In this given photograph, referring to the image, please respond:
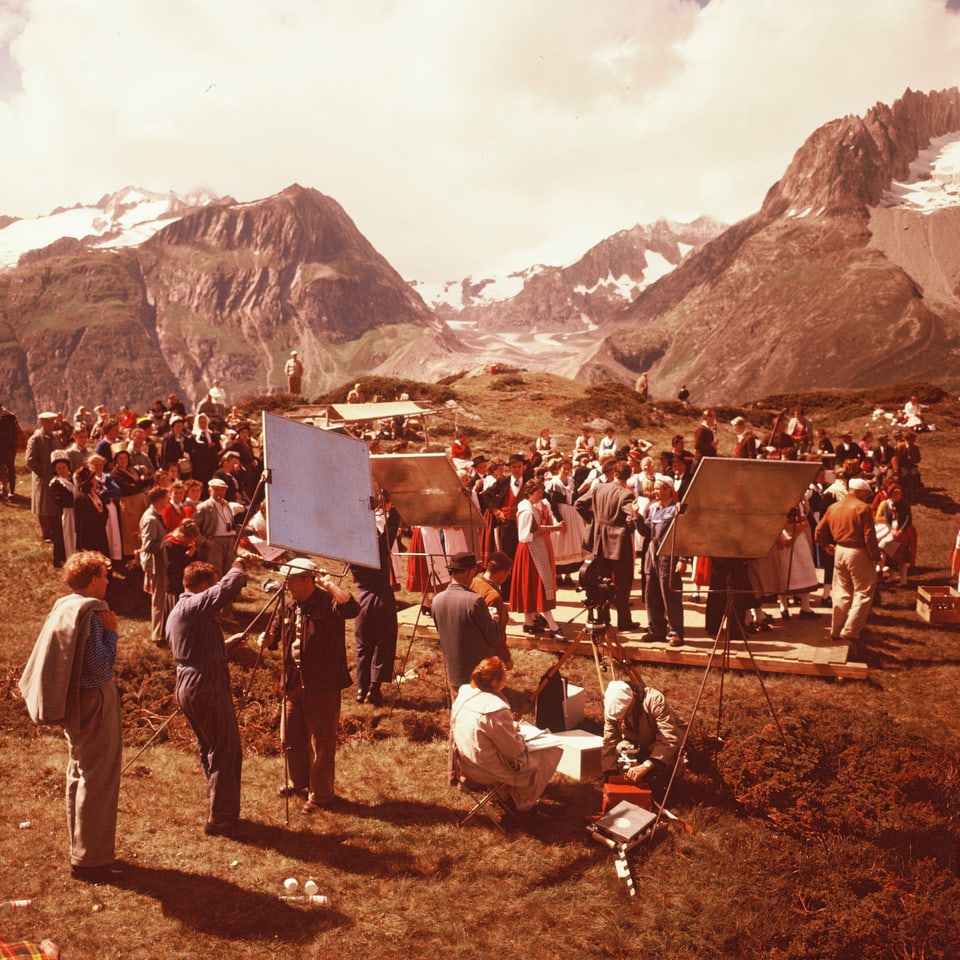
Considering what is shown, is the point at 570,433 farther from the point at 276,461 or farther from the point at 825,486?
the point at 276,461

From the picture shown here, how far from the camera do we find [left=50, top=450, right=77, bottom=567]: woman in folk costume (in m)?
12.0

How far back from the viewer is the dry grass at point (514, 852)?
5.23 meters

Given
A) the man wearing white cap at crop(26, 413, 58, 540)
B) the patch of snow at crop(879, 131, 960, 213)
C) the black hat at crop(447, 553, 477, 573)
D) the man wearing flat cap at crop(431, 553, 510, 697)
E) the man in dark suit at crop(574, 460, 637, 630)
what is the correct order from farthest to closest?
the patch of snow at crop(879, 131, 960, 213) → the man wearing white cap at crop(26, 413, 58, 540) → the man in dark suit at crop(574, 460, 637, 630) → the black hat at crop(447, 553, 477, 573) → the man wearing flat cap at crop(431, 553, 510, 697)

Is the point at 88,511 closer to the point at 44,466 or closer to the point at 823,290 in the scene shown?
the point at 44,466

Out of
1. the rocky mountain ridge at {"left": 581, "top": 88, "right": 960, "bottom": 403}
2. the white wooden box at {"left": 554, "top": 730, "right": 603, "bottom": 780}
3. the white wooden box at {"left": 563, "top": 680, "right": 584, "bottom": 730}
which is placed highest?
the rocky mountain ridge at {"left": 581, "top": 88, "right": 960, "bottom": 403}

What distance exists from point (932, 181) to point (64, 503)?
474 ft

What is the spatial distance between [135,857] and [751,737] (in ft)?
17.2

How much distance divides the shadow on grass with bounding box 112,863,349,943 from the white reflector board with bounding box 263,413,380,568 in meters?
2.40

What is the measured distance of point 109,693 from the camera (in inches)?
220

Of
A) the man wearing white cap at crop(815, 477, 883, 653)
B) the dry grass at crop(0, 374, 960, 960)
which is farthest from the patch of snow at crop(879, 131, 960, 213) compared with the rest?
the dry grass at crop(0, 374, 960, 960)

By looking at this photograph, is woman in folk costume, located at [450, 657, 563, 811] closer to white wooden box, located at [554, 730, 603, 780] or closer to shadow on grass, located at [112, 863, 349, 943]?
white wooden box, located at [554, 730, 603, 780]

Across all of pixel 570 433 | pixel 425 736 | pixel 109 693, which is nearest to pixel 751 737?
pixel 425 736

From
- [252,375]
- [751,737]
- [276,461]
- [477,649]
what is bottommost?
[751,737]

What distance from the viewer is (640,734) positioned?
23.9ft
